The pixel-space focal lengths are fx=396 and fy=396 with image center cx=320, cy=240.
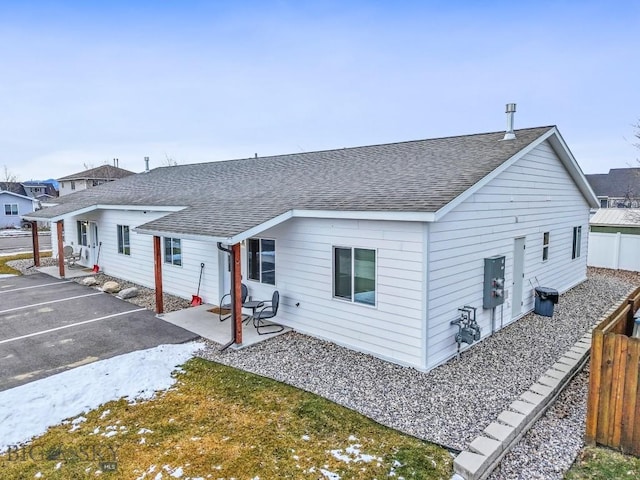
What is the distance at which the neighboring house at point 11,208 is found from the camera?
131 feet

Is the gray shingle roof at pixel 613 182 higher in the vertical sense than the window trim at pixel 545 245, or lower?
higher

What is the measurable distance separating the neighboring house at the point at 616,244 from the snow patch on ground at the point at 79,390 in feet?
56.9

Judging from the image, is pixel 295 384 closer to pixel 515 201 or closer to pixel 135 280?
pixel 515 201

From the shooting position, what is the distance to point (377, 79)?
2103 centimetres

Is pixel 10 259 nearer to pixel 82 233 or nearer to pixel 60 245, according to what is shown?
pixel 82 233

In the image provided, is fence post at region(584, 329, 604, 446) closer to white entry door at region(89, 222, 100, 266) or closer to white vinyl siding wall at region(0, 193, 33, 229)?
white entry door at region(89, 222, 100, 266)

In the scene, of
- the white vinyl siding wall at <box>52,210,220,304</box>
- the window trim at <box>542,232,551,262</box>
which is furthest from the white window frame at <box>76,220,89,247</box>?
the window trim at <box>542,232,551,262</box>

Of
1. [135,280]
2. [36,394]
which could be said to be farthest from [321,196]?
[135,280]

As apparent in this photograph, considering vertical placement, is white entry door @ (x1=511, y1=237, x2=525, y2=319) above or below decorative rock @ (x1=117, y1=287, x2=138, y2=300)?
above

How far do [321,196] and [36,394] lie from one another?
592cm

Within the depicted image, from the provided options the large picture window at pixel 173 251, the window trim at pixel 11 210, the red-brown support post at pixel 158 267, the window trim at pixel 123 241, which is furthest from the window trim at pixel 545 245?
the window trim at pixel 11 210

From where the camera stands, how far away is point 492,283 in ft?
26.4

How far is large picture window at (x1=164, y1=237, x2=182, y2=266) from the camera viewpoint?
1202 cm

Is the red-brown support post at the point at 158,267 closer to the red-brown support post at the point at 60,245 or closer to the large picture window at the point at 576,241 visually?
the red-brown support post at the point at 60,245
